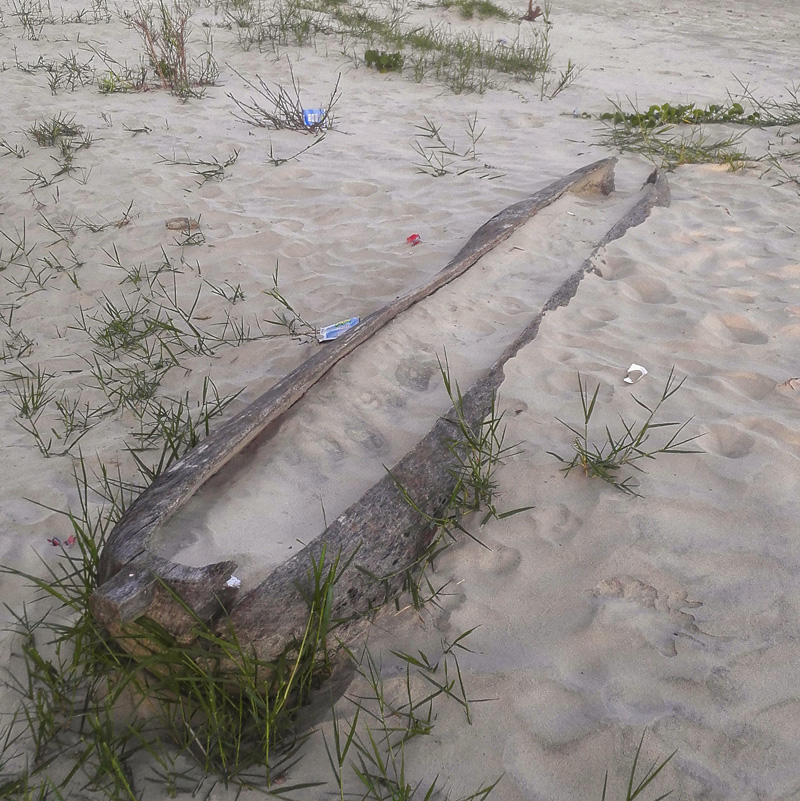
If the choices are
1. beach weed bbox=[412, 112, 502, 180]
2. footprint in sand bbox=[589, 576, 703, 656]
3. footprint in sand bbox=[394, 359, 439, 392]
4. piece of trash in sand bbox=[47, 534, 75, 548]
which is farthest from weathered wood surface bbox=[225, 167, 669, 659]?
beach weed bbox=[412, 112, 502, 180]

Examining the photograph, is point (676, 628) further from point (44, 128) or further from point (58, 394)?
point (44, 128)

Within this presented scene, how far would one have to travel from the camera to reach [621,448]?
2.09 metres

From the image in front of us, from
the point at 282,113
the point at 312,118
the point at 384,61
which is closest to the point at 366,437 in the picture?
the point at 312,118

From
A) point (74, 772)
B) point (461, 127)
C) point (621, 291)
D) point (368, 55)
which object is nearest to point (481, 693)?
point (74, 772)

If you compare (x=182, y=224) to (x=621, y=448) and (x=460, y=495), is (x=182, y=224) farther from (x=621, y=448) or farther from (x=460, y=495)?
(x=621, y=448)

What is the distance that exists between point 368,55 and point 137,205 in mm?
3685

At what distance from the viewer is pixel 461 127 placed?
5.73 meters

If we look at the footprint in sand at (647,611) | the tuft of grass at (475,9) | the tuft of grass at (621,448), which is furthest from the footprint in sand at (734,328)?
the tuft of grass at (475,9)

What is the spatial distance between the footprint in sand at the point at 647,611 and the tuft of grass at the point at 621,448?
0.34 meters

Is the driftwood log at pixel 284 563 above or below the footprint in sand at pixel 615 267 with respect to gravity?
below

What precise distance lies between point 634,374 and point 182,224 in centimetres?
296

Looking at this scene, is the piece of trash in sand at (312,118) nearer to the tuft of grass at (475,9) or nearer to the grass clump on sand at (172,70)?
the grass clump on sand at (172,70)

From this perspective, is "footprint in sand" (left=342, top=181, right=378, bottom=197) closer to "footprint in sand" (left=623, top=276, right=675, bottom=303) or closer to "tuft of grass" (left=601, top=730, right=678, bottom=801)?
"footprint in sand" (left=623, top=276, right=675, bottom=303)

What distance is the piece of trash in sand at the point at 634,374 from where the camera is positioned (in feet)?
8.38
